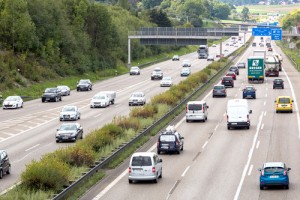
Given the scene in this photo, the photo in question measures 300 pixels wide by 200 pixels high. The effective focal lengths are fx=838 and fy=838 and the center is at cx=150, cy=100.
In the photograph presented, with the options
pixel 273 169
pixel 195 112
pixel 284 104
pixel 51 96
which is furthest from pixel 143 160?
pixel 51 96

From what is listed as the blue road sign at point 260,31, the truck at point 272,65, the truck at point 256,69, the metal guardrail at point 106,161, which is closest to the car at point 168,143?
the metal guardrail at point 106,161

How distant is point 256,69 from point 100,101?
34526 millimetres

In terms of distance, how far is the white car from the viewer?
8144 cm

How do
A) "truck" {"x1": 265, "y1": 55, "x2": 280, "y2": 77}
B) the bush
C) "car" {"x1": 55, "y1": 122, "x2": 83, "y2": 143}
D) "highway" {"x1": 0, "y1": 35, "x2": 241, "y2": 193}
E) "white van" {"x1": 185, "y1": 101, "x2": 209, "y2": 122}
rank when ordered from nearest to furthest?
the bush < "highway" {"x1": 0, "y1": 35, "x2": 241, "y2": 193} < "car" {"x1": 55, "y1": 122, "x2": 83, "y2": 143} < "white van" {"x1": 185, "y1": 101, "x2": 209, "y2": 122} < "truck" {"x1": 265, "y1": 55, "x2": 280, "y2": 77}

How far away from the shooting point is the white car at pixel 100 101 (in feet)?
267

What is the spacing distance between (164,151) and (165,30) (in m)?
122

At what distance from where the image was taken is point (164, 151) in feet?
163

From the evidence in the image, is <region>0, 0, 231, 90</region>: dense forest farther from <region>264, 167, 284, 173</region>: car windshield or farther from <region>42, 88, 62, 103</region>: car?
<region>264, 167, 284, 173</region>: car windshield

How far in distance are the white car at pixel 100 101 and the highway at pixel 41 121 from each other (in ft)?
1.98

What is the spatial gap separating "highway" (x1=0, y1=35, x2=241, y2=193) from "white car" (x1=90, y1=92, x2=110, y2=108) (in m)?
0.60

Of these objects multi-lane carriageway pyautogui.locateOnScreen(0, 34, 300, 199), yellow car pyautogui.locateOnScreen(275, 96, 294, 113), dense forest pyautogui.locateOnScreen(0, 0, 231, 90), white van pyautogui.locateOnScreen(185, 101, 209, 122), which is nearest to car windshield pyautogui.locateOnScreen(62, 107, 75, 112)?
multi-lane carriageway pyautogui.locateOnScreen(0, 34, 300, 199)

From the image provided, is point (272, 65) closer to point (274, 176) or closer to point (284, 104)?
point (284, 104)

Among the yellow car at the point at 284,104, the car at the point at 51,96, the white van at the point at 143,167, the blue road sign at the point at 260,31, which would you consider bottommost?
the car at the point at 51,96

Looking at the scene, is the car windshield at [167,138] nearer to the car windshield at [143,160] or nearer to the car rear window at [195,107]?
the car windshield at [143,160]
